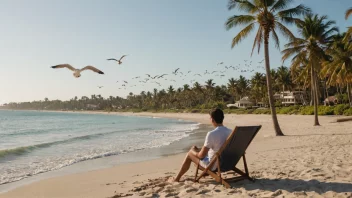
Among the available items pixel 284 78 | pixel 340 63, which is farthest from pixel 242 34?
pixel 284 78

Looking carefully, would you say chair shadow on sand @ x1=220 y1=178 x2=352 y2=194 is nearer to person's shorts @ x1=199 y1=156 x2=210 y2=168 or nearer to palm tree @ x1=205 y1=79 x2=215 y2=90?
person's shorts @ x1=199 y1=156 x2=210 y2=168

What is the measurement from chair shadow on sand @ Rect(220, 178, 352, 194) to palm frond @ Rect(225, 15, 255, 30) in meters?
11.9

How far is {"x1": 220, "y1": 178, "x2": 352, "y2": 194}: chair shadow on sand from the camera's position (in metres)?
4.47

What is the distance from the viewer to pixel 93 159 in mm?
12312

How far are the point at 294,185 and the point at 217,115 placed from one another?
5.12ft

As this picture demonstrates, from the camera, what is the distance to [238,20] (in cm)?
1598

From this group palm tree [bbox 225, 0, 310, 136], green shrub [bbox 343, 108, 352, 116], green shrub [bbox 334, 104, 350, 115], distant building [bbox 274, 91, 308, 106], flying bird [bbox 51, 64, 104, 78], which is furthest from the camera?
distant building [bbox 274, 91, 308, 106]

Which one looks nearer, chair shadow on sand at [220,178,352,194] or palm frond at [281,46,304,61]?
chair shadow on sand at [220,178,352,194]

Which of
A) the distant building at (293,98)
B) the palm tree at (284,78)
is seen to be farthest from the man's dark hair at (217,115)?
the distant building at (293,98)

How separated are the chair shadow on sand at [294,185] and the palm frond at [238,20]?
1193 centimetres

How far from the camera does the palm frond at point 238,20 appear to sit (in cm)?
1580

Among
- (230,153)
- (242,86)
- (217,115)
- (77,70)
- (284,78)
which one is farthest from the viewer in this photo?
(242,86)

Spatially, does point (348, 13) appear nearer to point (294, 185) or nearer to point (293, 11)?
point (293, 11)

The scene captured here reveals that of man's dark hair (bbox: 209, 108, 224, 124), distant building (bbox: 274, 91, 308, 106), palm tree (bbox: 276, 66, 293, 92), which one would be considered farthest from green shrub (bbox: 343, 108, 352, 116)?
distant building (bbox: 274, 91, 308, 106)
